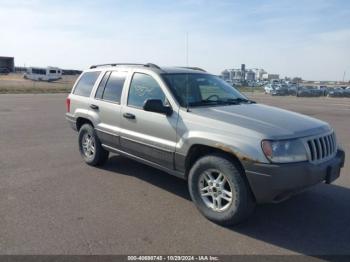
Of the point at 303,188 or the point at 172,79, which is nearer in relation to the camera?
the point at 303,188

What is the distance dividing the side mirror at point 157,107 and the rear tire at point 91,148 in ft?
6.57

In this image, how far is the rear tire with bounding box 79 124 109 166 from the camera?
6.81 m

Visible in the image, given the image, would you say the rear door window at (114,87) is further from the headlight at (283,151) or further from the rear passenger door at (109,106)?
the headlight at (283,151)

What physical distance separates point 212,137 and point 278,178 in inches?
35.0

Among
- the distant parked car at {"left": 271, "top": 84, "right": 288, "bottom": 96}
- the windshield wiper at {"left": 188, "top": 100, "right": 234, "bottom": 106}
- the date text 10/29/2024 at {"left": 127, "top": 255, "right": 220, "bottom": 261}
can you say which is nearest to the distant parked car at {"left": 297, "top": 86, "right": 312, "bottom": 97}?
the distant parked car at {"left": 271, "top": 84, "right": 288, "bottom": 96}

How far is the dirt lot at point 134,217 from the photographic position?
3.99 meters

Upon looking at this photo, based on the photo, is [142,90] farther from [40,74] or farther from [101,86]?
[40,74]

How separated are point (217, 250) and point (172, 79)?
252cm

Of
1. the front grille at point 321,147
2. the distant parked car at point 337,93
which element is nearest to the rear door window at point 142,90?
the front grille at point 321,147

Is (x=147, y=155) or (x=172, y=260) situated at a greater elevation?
(x=147, y=155)

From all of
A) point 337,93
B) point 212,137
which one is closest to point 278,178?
point 212,137

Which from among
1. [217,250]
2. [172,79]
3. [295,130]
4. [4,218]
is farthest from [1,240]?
[295,130]

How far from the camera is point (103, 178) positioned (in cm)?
633

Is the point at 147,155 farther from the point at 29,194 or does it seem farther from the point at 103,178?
the point at 29,194
